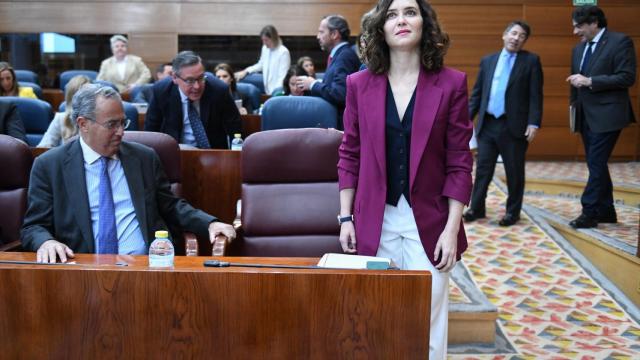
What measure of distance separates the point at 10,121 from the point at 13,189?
4.90ft

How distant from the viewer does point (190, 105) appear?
386 centimetres

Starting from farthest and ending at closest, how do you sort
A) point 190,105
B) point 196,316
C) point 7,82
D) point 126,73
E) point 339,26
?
point 126,73, point 7,82, point 339,26, point 190,105, point 196,316

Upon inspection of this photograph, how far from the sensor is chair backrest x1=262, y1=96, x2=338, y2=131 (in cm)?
405

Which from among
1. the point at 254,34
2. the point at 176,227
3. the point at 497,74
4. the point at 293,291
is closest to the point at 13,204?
the point at 176,227

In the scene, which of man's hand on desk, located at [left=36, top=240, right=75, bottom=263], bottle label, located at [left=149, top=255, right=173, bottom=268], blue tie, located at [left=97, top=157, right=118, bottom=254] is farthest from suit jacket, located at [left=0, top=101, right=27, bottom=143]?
bottle label, located at [left=149, top=255, right=173, bottom=268]

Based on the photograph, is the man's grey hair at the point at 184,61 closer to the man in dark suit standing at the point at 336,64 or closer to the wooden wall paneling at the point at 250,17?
the man in dark suit standing at the point at 336,64

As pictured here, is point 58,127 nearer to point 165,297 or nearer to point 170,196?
point 170,196

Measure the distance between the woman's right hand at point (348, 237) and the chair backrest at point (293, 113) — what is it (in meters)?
2.03

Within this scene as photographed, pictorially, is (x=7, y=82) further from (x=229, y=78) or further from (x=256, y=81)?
(x=256, y=81)

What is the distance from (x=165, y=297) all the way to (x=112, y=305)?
0.41 ft

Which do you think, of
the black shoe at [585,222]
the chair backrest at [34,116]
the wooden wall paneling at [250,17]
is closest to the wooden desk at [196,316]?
the chair backrest at [34,116]

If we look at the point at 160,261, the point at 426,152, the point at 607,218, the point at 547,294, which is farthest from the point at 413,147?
the point at 607,218

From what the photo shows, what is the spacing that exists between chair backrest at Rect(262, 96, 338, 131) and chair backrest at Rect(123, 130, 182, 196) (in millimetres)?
1259

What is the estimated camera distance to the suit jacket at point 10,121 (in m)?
4.02
